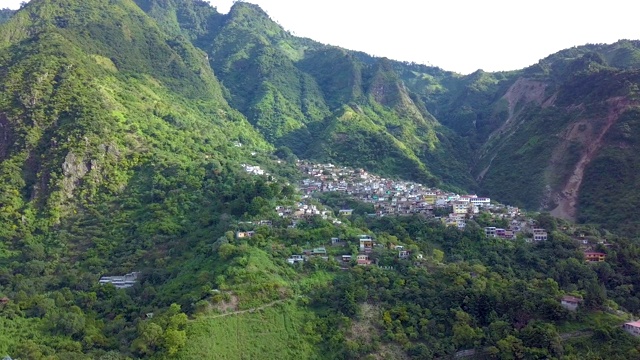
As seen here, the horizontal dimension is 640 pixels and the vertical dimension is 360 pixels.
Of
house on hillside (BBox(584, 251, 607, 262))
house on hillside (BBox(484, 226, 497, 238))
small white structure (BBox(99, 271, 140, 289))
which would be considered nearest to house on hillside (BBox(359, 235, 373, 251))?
house on hillside (BBox(484, 226, 497, 238))

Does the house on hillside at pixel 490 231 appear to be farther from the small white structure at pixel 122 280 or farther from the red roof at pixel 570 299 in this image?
the small white structure at pixel 122 280

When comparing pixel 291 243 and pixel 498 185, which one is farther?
pixel 498 185

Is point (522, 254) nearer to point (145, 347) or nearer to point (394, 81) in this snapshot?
point (145, 347)

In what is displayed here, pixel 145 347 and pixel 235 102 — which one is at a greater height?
pixel 235 102

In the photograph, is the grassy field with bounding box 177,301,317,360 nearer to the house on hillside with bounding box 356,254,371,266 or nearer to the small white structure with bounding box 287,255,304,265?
the small white structure with bounding box 287,255,304,265

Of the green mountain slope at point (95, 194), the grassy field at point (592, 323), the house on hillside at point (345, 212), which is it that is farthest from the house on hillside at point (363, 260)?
the grassy field at point (592, 323)

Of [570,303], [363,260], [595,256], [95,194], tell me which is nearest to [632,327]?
[570,303]

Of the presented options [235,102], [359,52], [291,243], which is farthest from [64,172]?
[359,52]
